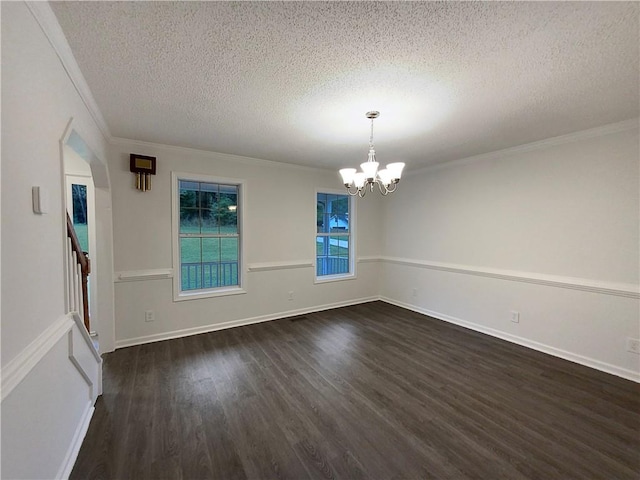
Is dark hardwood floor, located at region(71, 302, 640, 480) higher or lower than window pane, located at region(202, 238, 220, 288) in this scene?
lower

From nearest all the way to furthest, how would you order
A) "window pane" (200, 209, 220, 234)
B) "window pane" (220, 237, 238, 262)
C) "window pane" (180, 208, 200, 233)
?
"window pane" (180, 208, 200, 233) < "window pane" (200, 209, 220, 234) < "window pane" (220, 237, 238, 262)

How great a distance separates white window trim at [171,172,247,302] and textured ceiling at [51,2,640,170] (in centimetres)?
76

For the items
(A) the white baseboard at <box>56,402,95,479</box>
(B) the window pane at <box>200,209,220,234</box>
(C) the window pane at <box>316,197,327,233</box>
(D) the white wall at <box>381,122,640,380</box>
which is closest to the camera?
(A) the white baseboard at <box>56,402,95,479</box>

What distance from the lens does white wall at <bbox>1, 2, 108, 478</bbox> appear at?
1039 mm

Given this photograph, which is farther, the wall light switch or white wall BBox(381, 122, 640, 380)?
white wall BBox(381, 122, 640, 380)

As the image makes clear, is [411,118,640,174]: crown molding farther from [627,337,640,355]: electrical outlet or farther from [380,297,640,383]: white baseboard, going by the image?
[380,297,640,383]: white baseboard

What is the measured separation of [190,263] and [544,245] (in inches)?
177

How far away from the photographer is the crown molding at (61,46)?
4.11 feet

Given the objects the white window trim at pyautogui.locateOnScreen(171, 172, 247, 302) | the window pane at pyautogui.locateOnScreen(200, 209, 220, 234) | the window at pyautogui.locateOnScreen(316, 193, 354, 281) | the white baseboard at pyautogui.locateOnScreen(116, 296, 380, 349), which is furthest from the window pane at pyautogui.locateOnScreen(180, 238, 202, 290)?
the window at pyautogui.locateOnScreen(316, 193, 354, 281)

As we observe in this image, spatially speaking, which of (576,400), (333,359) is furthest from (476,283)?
(333,359)

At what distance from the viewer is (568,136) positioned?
9.77 feet

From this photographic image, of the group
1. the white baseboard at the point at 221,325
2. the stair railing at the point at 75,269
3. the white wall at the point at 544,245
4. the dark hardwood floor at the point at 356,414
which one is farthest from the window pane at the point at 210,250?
the white wall at the point at 544,245

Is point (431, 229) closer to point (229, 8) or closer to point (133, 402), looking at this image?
point (229, 8)

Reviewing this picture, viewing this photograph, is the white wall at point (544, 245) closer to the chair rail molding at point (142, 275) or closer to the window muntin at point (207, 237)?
the window muntin at point (207, 237)
